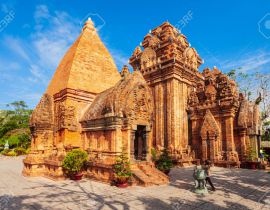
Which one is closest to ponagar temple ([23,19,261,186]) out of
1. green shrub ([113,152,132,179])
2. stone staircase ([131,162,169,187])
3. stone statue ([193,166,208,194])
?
stone staircase ([131,162,169,187])

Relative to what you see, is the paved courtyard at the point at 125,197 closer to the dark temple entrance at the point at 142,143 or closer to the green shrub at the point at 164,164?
the green shrub at the point at 164,164

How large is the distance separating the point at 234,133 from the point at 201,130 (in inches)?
111

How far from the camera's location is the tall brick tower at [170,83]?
1889 cm

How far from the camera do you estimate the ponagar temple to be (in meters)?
10.9

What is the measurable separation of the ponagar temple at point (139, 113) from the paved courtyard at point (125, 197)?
Result: 121cm

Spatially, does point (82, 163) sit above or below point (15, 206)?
above

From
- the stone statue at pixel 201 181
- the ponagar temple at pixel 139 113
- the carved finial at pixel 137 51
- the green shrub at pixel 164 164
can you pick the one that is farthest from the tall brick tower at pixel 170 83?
the stone statue at pixel 201 181

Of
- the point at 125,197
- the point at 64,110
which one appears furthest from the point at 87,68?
the point at 125,197

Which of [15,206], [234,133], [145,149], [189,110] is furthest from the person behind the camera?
[189,110]

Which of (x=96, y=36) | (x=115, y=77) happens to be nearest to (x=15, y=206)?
(x=115, y=77)

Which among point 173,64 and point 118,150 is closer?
point 118,150

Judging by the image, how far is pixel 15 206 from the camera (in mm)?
6547

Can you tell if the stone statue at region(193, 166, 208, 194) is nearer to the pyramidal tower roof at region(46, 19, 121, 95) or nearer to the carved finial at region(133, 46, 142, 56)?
the pyramidal tower roof at region(46, 19, 121, 95)

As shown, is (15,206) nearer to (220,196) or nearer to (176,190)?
(176,190)
